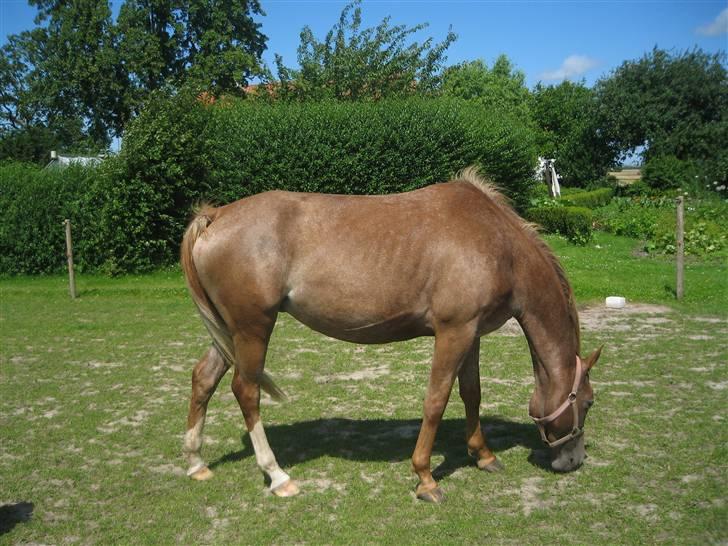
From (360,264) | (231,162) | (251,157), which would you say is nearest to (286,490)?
(360,264)

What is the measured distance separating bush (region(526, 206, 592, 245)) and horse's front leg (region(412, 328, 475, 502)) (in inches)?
529

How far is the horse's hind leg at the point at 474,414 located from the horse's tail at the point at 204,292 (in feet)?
5.07

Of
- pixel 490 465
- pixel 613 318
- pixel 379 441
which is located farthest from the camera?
pixel 613 318

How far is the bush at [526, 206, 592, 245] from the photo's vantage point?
1772cm

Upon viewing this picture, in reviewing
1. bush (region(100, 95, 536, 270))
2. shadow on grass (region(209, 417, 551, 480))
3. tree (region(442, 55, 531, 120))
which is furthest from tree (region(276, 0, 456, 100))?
tree (region(442, 55, 531, 120))

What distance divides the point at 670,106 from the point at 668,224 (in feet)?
60.8

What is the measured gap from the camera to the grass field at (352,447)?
3990 millimetres

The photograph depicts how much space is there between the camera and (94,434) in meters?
5.75

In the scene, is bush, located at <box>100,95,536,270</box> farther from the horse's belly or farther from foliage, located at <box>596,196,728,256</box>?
the horse's belly

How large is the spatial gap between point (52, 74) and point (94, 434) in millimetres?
34377

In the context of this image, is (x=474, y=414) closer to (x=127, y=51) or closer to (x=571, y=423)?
(x=571, y=423)

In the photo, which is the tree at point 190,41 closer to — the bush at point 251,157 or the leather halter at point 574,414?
the bush at point 251,157

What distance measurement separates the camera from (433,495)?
170 inches

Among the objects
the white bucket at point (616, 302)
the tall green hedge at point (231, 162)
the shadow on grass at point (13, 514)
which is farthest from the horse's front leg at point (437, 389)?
the tall green hedge at point (231, 162)
